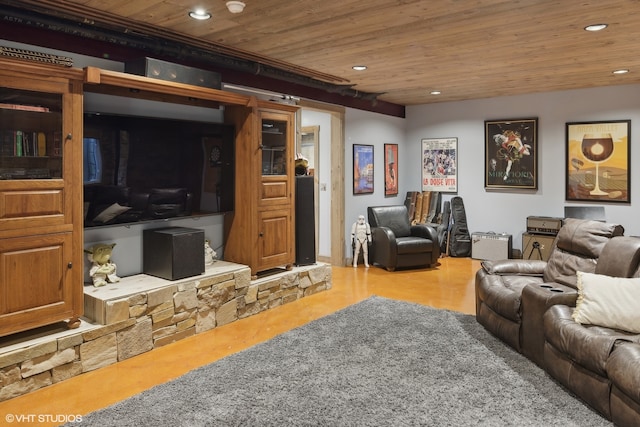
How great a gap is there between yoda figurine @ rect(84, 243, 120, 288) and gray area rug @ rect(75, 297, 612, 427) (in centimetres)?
117

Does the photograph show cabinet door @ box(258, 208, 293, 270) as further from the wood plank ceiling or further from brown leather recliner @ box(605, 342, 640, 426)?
brown leather recliner @ box(605, 342, 640, 426)

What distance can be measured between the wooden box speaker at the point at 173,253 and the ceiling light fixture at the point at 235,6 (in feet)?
6.10

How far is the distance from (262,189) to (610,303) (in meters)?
3.09

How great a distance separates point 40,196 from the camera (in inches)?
125

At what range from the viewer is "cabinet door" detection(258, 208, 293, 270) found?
483 cm

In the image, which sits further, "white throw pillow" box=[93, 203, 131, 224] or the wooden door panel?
"white throw pillow" box=[93, 203, 131, 224]

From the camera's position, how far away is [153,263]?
13.8 feet

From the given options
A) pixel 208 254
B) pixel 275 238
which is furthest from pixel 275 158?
pixel 208 254

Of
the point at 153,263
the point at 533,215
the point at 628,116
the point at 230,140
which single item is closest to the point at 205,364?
the point at 153,263

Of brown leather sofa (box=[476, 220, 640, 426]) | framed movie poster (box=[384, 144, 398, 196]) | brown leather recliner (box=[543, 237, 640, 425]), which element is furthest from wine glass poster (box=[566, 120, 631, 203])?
brown leather recliner (box=[543, 237, 640, 425])

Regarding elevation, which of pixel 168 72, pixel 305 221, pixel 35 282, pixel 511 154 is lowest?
pixel 35 282

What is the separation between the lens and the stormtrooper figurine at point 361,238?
673 centimetres

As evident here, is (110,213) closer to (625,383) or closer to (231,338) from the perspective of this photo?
(231,338)

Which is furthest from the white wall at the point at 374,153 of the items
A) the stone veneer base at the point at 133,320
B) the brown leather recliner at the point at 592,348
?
the brown leather recliner at the point at 592,348
